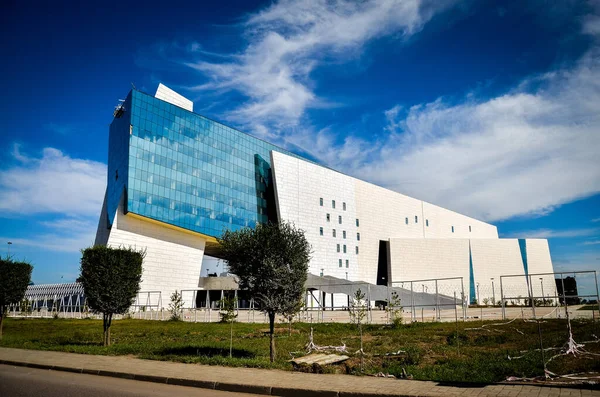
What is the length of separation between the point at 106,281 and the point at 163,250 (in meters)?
38.1

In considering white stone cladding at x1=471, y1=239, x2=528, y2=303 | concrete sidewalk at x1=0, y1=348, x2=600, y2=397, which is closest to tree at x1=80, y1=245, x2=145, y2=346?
concrete sidewalk at x1=0, y1=348, x2=600, y2=397

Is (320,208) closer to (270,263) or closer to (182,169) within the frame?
(182,169)

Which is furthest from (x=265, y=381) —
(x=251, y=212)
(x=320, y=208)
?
(x=320, y=208)

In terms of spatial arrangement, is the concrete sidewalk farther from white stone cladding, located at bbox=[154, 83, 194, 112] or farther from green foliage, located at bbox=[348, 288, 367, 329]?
white stone cladding, located at bbox=[154, 83, 194, 112]

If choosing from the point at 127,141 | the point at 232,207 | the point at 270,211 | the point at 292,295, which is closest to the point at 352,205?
the point at 270,211

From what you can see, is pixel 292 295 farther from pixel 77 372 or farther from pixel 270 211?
pixel 270 211

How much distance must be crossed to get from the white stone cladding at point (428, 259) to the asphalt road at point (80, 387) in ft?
229

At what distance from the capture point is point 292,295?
50.9 feet

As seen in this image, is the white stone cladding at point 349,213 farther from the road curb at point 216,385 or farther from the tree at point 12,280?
the road curb at point 216,385

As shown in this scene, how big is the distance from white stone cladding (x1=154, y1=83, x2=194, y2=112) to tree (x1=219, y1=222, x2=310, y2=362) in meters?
52.8

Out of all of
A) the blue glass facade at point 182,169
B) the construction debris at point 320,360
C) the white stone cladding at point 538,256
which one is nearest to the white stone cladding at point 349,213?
the blue glass facade at point 182,169

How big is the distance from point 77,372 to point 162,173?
44165mm

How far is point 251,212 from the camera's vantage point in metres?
68.0

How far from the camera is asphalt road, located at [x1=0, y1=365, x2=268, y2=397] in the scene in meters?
10.3
